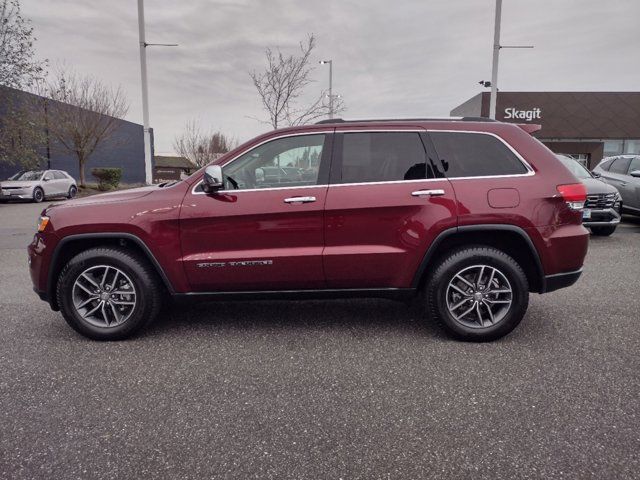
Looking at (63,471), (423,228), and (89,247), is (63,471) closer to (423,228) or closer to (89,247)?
(89,247)

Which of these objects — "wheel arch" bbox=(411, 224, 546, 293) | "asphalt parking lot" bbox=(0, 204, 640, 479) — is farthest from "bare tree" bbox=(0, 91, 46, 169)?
"wheel arch" bbox=(411, 224, 546, 293)

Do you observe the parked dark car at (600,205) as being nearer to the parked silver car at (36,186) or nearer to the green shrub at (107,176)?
the parked silver car at (36,186)

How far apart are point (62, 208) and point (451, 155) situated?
3.26 m

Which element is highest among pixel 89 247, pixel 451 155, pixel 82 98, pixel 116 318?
pixel 82 98

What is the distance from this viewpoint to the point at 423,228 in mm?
3637

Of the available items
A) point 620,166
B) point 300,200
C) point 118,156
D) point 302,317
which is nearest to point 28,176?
point 118,156

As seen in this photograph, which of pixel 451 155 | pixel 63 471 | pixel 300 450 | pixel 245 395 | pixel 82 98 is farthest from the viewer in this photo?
pixel 82 98

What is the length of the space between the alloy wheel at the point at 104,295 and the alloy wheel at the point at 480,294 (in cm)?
265

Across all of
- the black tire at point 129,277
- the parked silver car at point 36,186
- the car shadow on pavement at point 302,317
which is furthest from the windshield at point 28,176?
the black tire at point 129,277

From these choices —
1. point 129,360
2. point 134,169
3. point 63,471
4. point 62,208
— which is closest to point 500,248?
point 129,360

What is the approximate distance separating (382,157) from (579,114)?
35707 millimetres

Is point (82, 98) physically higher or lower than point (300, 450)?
higher

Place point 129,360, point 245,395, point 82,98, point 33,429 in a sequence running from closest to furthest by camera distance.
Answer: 1. point 33,429
2. point 245,395
3. point 129,360
4. point 82,98

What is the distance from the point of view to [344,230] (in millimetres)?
3686
